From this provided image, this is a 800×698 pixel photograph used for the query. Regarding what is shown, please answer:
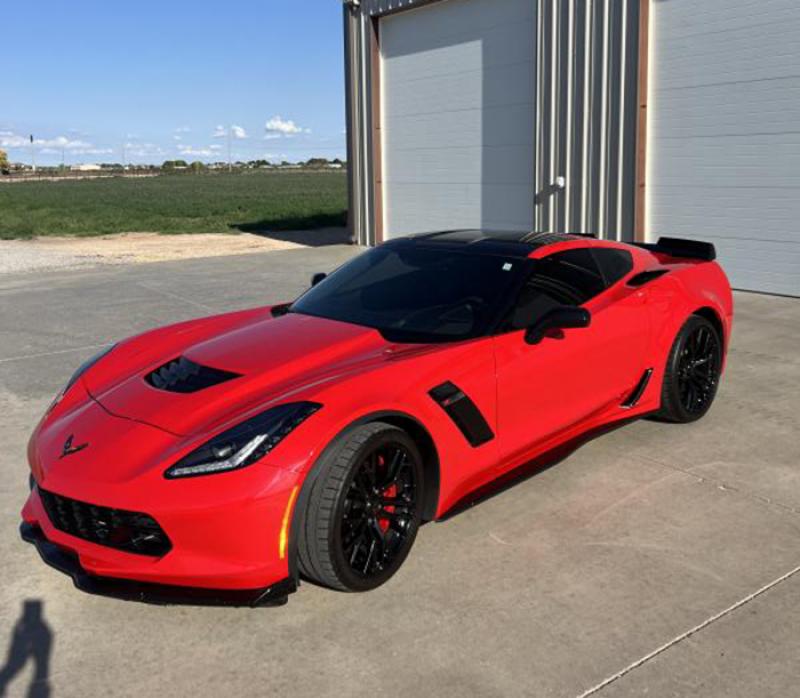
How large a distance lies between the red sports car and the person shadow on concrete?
0.24 m

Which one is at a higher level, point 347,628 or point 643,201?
point 643,201

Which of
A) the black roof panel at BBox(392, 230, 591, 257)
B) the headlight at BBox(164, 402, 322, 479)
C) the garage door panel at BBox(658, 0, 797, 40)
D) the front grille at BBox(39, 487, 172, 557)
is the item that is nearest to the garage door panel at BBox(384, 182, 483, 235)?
the garage door panel at BBox(658, 0, 797, 40)

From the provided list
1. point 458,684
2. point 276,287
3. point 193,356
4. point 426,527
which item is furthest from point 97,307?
point 458,684

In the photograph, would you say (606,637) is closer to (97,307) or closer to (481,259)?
(481,259)

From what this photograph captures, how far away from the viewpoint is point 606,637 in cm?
291

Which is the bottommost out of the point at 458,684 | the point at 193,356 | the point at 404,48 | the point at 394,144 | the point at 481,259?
the point at 458,684

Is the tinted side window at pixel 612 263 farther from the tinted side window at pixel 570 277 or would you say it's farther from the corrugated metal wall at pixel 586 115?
the corrugated metal wall at pixel 586 115

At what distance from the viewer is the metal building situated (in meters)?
10.0

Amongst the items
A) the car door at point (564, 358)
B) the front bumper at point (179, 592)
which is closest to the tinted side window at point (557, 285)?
the car door at point (564, 358)

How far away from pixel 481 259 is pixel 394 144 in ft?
41.4

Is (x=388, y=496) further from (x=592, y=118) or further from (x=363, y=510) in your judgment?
(x=592, y=118)

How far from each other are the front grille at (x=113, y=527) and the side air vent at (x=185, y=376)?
25.9 inches

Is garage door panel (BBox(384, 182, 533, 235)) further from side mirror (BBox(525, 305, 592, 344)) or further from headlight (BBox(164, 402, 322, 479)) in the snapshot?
headlight (BBox(164, 402, 322, 479))

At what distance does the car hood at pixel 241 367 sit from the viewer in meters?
3.24
